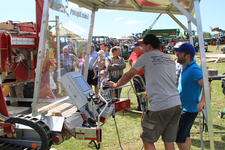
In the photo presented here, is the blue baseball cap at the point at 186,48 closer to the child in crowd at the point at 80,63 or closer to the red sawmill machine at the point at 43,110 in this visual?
the red sawmill machine at the point at 43,110

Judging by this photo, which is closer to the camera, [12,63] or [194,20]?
[194,20]

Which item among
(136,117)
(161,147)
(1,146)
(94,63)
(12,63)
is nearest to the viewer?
(1,146)

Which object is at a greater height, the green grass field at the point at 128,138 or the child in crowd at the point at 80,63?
the child in crowd at the point at 80,63

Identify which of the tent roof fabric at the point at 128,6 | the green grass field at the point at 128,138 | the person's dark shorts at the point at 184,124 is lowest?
the green grass field at the point at 128,138

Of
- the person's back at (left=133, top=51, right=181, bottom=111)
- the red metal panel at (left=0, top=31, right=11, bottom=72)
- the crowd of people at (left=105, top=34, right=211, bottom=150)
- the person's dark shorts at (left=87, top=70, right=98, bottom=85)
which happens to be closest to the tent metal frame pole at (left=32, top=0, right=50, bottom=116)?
the red metal panel at (left=0, top=31, right=11, bottom=72)

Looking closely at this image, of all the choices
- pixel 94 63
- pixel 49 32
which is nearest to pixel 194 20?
pixel 49 32

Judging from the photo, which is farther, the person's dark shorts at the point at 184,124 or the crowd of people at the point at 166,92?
the person's dark shorts at the point at 184,124

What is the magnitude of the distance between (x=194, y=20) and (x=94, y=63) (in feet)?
15.0

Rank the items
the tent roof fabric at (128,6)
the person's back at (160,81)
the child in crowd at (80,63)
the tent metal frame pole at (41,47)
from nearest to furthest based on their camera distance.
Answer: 1. the person's back at (160,81)
2. the tent metal frame pole at (41,47)
3. the tent roof fabric at (128,6)
4. the child in crowd at (80,63)

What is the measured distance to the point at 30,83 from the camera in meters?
4.04

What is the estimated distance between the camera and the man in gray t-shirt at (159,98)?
2518 millimetres

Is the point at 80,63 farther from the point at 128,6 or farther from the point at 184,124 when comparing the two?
the point at 184,124

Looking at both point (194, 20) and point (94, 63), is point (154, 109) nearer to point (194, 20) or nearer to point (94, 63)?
point (194, 20)

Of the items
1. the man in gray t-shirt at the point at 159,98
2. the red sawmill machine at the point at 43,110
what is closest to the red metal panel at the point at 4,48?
the red sawmill machine at the point at 43,110
